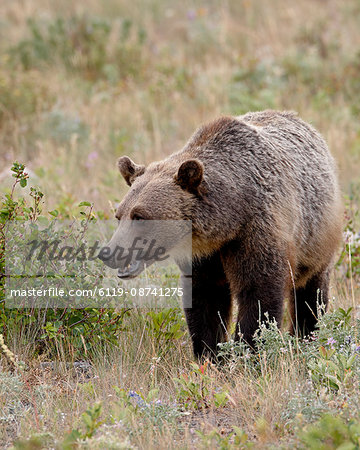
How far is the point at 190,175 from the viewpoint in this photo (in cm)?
457

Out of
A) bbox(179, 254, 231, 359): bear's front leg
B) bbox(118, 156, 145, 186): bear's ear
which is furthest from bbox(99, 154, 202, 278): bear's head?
bbox(179, 254, 231, 359): bear's front leg

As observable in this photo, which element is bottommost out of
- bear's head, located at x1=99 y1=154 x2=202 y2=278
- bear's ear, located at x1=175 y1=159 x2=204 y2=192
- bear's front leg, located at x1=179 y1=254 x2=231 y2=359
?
bear's front leg, located at x1=179 y1=254 x2=231 y2=359

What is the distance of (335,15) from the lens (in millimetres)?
16047

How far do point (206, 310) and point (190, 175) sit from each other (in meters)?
1.17

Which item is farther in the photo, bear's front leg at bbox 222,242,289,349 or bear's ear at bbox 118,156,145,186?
bear's ear at bbox 118,156,145,186

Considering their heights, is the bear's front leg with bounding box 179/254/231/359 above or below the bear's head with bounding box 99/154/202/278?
below

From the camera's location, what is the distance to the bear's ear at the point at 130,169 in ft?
16.3

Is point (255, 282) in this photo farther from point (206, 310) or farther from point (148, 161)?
point (148, 161)

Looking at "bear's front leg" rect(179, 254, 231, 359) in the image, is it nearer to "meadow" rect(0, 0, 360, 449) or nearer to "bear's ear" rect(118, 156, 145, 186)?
"meadow" rect(0, 0, 360, 449)

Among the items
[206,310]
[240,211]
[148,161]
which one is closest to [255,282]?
[240,211]

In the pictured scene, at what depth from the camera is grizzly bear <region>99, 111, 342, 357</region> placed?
15.2ft

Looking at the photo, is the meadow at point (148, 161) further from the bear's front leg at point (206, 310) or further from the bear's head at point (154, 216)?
the bear's head at point (154, 216)

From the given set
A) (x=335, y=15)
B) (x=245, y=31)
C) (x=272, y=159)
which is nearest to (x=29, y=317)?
(x=272, y=159)

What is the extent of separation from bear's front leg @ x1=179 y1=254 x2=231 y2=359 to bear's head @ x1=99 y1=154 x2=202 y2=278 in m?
0.49
